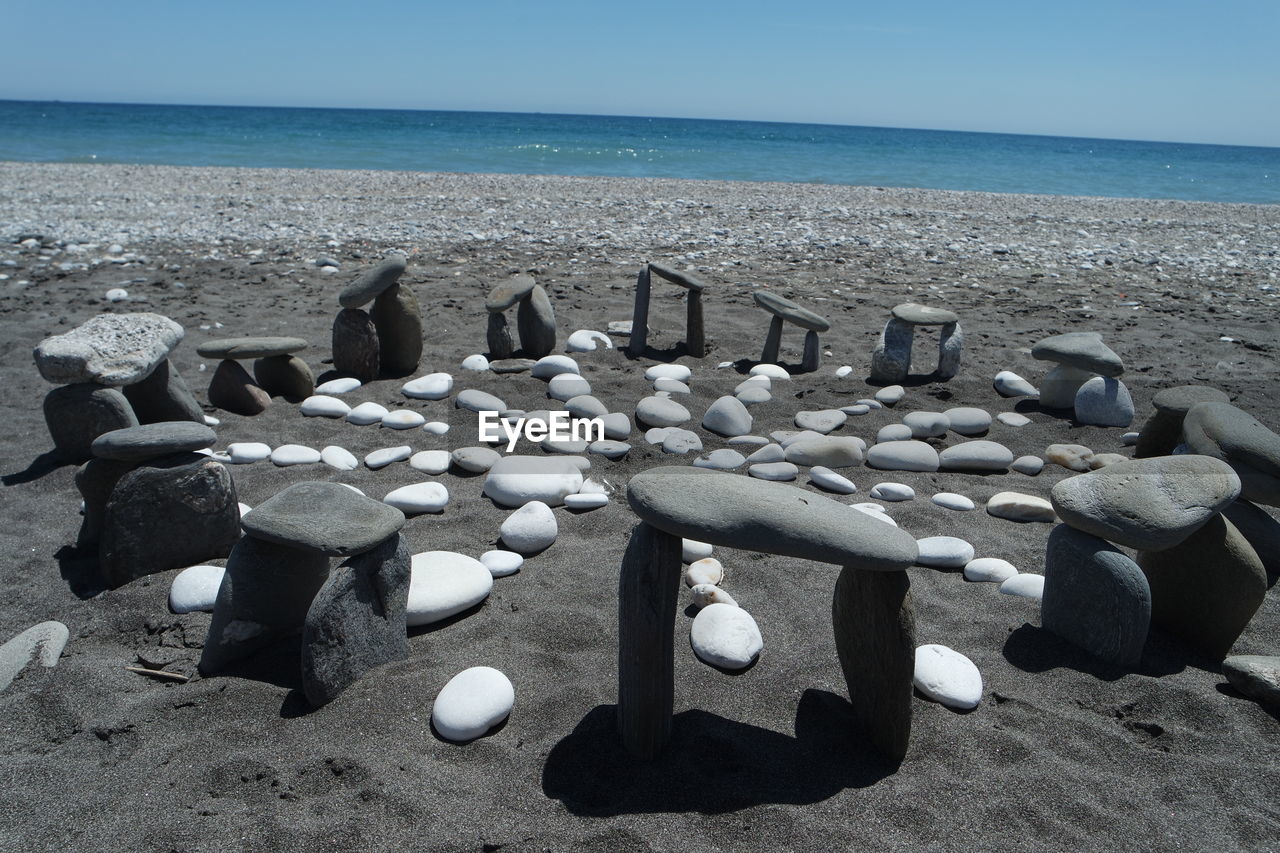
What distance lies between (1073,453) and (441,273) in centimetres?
611

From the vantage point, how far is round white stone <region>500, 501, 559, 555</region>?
3295 millimetres

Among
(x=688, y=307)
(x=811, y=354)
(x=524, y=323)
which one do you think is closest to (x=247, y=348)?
(x=524, y=323)

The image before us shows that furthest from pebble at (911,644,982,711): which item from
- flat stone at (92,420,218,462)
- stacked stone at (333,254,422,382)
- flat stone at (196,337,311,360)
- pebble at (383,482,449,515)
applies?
stacked stone at (333,254,422,382)

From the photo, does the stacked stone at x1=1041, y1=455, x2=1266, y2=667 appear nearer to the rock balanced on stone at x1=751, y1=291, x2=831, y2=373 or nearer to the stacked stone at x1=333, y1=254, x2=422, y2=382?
the rock balanced on stone at x1=751, y1=291, x2=831, y2=373

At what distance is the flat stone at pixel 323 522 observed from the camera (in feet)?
7.78

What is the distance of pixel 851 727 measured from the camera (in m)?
2.37

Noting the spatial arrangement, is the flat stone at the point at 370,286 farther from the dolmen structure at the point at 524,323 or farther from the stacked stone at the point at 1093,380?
the stacked stone at the point at 1093,380

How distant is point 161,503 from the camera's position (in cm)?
298

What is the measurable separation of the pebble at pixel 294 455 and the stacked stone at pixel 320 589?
1470mm

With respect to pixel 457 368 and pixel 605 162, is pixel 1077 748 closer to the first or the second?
pixel 457 368

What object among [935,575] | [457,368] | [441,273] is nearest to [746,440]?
[935,575]

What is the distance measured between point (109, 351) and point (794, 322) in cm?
407

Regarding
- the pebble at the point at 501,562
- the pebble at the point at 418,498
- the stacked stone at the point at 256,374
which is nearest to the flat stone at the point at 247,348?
the stacked stone at the point at 256,374

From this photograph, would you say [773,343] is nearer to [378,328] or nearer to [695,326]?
[695,326]
